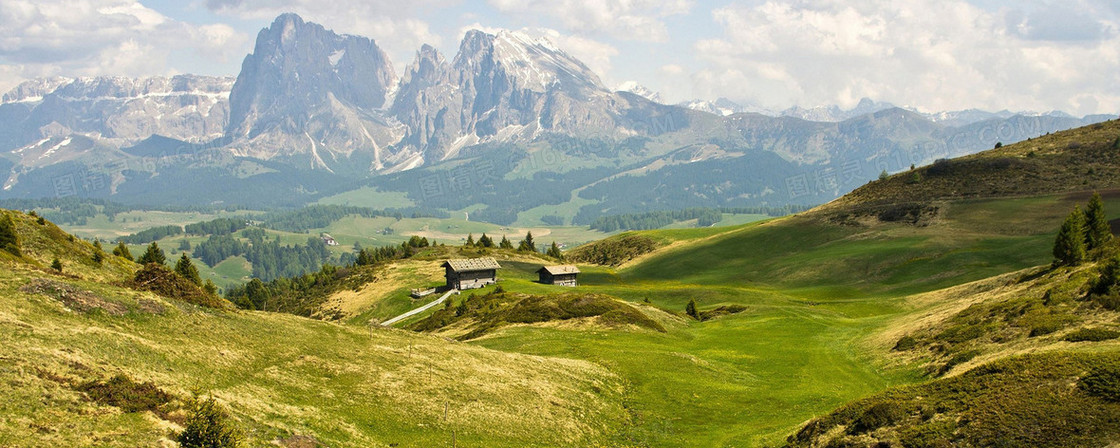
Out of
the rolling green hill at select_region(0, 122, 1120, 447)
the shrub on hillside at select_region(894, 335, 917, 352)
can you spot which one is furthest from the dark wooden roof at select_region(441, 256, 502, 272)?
the shrub on hillside at select_region(894, 335, 917, 352)

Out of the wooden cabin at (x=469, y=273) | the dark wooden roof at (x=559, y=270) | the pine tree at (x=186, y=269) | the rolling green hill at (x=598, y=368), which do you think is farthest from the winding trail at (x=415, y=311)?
the pine tree at (x=186, y=269)

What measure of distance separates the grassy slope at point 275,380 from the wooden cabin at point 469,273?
77.7 m

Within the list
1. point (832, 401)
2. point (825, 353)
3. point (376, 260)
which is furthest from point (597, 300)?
point (376, 260)

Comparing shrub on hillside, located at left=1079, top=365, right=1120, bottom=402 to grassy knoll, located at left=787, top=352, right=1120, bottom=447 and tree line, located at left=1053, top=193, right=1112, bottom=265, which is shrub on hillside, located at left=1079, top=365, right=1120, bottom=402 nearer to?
grassy knoll, located at left=787, top=352, right=1120, bottom=447

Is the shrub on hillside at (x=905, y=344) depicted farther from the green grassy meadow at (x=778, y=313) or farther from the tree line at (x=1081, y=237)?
the tree line at (x=1081, y=237)

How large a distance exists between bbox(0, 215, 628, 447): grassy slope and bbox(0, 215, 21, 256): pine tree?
36938 millimetres

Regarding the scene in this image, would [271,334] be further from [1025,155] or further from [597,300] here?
[1025,155]

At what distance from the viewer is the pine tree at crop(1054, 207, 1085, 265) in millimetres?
63031

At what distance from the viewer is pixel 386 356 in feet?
135

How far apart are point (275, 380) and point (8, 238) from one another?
52.5m

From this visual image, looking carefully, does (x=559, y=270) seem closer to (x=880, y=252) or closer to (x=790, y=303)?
(x=790, y=303)

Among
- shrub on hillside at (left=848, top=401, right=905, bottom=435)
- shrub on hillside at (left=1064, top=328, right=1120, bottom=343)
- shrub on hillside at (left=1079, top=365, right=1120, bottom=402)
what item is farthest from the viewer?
shrub on hillside at (left=1064, top=328, right=1120, bottom=343)

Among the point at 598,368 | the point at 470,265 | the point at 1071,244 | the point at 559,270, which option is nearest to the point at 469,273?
the point at 470,265

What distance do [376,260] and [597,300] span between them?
11829cm
